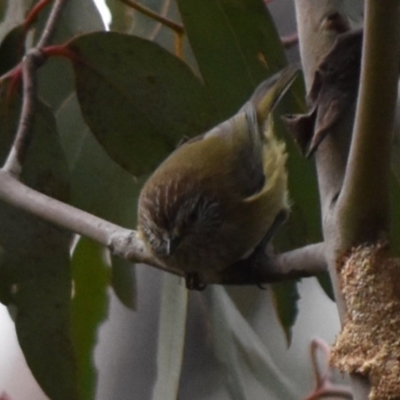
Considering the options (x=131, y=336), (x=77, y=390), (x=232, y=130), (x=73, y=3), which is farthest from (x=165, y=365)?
(x=131, y=336)

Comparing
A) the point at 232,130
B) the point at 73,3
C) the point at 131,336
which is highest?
the point at 73,3

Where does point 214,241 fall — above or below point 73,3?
below

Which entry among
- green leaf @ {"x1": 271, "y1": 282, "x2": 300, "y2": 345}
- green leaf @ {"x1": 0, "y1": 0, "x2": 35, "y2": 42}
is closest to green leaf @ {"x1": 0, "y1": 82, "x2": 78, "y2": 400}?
green leaf @ {"x1": 0, "y1": 0, "x2": 35, "y2": 42}

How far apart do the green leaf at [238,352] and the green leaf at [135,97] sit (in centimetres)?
28

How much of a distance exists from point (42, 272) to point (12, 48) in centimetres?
42

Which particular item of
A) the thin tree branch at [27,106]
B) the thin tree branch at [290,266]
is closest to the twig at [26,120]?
the thin tree branch at [27,106]

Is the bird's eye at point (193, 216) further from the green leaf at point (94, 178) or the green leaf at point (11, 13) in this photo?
the green leaf at point (11, 13)

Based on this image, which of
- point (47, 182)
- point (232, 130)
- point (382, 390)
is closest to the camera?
point (382, 390)

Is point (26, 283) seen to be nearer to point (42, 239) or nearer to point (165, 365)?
point (42, 239)

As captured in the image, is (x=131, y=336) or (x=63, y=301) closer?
(x=63, y=301)

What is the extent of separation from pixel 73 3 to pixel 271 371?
0.84 meters

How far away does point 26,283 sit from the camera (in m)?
1.47

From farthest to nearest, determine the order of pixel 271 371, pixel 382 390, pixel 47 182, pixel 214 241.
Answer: pixel 271 371 < pixel 47 182 < pixel 214 241 < pixel 382 390

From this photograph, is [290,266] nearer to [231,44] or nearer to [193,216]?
[193,216]
